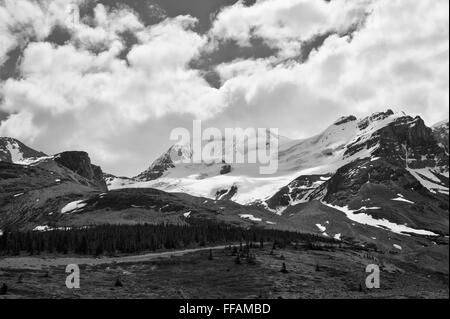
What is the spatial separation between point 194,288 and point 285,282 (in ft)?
79.2

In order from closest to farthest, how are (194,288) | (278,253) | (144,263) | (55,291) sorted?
(55,291), (194,288), (144,263), (278,253)

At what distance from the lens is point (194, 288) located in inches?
4427

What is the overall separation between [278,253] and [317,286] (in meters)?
58.0

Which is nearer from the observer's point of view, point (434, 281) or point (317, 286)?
point (317, 286)
